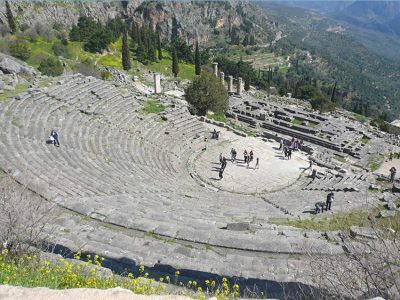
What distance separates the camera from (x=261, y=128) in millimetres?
38969

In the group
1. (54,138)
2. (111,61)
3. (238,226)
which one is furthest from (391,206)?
(111,61)

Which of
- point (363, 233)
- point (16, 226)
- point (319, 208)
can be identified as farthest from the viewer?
point (319, 208)

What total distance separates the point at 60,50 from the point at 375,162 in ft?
184

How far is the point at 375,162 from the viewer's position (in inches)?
1281

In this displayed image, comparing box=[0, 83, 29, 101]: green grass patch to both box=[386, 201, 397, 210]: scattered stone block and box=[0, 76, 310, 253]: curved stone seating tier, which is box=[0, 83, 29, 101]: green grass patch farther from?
box=[386, 201, 397, 210]: scattered stone block

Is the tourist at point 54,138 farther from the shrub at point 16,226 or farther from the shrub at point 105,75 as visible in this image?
the shrub at point 105,75

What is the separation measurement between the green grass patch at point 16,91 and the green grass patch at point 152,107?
9479 mm

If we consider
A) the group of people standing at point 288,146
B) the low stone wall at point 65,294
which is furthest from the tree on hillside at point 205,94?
the low stone wall at point 65,294

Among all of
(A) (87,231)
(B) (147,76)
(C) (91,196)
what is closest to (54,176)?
(C) (91,196)

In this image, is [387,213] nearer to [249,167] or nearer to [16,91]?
[249,167]

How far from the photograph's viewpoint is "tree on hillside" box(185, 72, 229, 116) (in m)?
36.6

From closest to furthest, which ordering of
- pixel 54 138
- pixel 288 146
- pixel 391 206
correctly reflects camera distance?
pixel 391 206 → pixel 54 138 → pixel 288 146

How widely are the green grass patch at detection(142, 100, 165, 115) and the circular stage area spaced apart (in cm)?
565

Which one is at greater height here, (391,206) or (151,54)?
(391,206)
